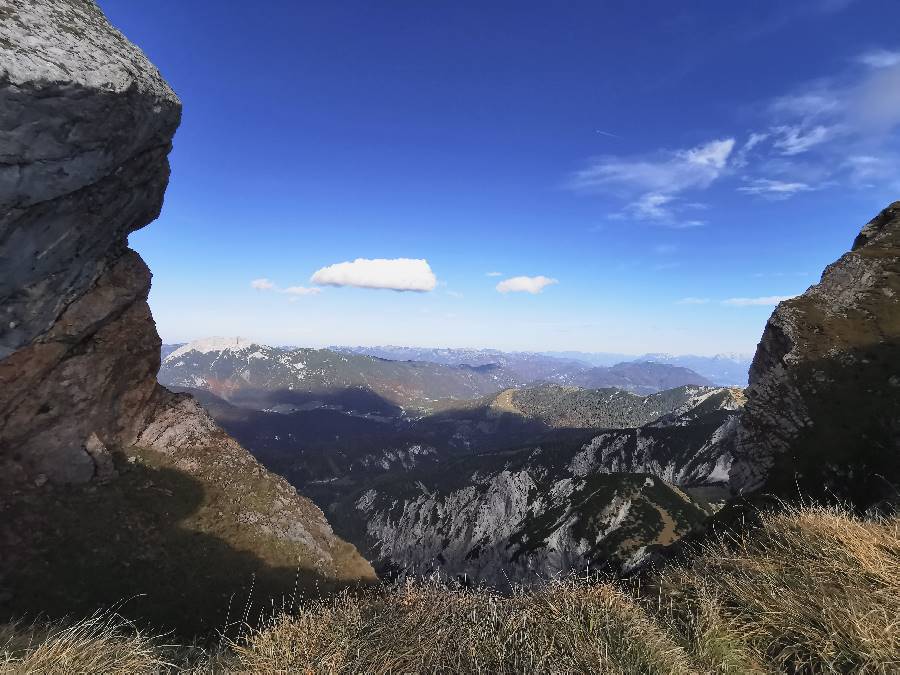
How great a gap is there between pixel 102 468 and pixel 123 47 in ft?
140

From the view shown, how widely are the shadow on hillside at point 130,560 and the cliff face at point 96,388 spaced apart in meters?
0.15

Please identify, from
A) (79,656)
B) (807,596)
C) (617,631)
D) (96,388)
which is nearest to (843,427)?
(807,596)

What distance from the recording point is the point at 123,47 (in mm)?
31656

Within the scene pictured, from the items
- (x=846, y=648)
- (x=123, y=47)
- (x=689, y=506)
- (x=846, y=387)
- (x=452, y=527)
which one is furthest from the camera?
(x=452, y=527)

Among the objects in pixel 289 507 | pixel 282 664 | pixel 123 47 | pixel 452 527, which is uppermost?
pixel 123 47

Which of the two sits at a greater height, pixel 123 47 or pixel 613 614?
pixel 123 47

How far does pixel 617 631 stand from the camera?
6.02 m

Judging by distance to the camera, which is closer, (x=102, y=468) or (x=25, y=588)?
(x=25, y=588)

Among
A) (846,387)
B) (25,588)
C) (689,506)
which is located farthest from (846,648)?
(689,506)

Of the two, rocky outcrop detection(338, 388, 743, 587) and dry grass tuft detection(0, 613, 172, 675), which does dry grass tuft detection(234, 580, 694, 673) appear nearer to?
dry grass tuft detection(0, 613, 172, 675)

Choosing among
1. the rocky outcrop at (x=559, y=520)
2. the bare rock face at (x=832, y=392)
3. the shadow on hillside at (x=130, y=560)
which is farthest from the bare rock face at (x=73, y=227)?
the bare rock face at (x=832, y=392)

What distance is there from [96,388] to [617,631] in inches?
2479

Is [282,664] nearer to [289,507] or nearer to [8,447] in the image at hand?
[8,447]

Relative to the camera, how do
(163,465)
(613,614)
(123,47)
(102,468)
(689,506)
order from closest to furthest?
1. (613,614)
2. (123,47)
3. (102,468)
4. (163,465)
5. (689,506)
